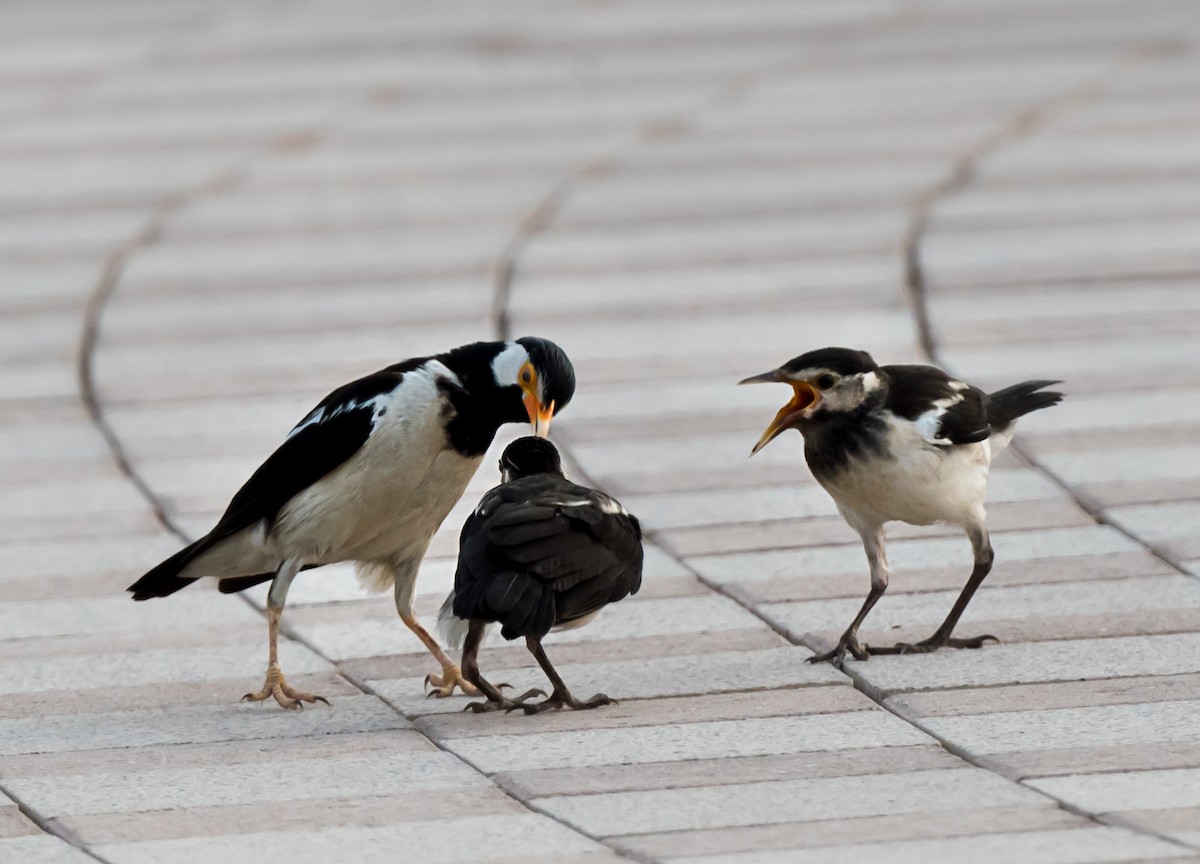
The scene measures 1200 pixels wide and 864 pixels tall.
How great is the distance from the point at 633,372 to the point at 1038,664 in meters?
3.88

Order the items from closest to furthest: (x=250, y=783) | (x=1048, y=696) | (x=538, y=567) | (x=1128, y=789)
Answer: (x=1128, y=789)
(x=250, y=783)
(x=538, y=567)
(x=1048, y=696)

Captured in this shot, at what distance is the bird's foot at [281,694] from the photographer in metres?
6.84

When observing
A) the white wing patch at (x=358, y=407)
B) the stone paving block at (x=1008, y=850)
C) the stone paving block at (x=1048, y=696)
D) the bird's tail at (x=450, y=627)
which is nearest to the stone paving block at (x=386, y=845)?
the stone paving block at (x=1008, y=850)

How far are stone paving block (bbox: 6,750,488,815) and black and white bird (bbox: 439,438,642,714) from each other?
0.44 metres

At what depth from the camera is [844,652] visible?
6984 mm

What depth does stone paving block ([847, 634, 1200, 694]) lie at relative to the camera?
6750 millimetres

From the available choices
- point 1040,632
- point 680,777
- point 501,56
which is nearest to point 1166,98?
point 501,56

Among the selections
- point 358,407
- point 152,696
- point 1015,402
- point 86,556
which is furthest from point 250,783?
point 1015,402

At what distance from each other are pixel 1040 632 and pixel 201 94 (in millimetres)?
10195

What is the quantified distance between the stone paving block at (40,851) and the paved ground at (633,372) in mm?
15

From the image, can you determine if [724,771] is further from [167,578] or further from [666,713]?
[167,578]

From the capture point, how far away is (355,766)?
6.21 m

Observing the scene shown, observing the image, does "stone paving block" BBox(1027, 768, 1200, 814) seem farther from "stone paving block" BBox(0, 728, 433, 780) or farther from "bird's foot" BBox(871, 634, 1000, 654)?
"stone paving block" BBox(0, 728, 433, 780)

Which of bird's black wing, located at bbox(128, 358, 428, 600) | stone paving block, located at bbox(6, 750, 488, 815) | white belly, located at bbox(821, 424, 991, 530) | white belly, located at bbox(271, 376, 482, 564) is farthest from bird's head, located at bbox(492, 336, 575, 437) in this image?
stone paving block, located at bbox(6, 750, 488, 815)
